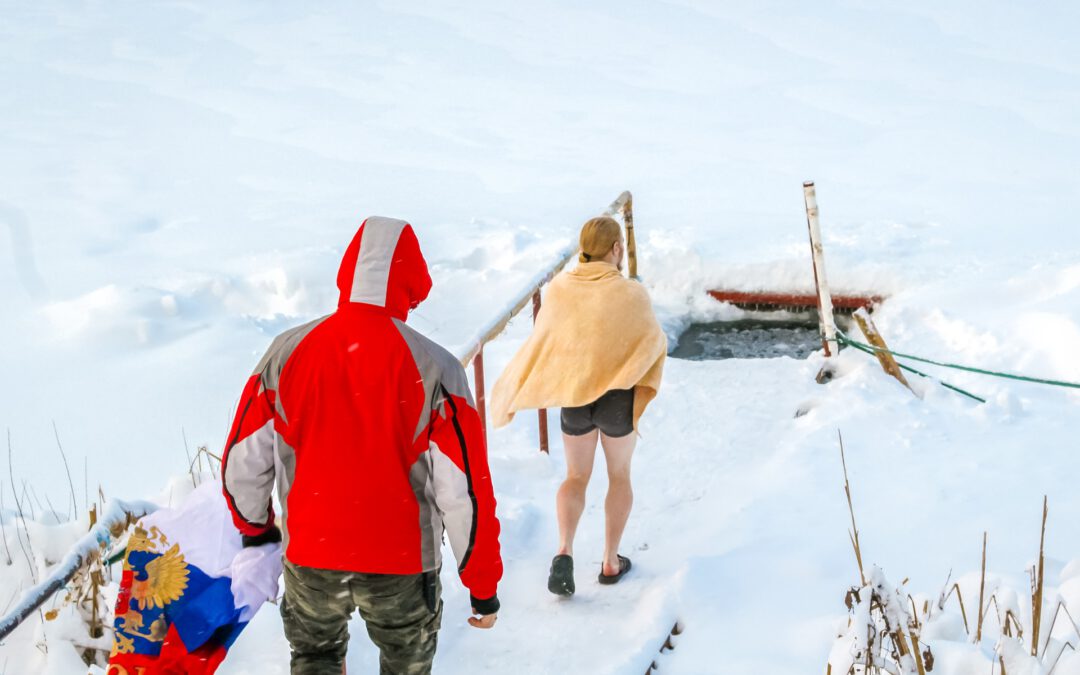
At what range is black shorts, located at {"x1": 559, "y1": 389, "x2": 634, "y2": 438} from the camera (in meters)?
3.48

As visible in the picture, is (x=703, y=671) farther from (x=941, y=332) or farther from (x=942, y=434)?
(x=941, y=332)

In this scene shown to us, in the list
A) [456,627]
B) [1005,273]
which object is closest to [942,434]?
[456,627]

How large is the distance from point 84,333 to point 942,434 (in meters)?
7.27

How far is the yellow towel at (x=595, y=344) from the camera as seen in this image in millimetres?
3436

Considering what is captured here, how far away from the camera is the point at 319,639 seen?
2342mm

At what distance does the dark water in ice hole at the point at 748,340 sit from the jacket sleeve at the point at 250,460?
17.4 ft

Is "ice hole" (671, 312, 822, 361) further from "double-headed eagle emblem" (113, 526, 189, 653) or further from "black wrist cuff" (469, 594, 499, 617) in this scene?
"double-headed eagle emblem" (113, 526, 189, 653)

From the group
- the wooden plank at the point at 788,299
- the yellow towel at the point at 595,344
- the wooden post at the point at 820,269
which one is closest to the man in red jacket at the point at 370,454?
the yellow towel at the point at 595,344

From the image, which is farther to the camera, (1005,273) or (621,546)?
(1005,273)

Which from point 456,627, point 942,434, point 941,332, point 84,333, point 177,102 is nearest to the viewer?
point 456,627

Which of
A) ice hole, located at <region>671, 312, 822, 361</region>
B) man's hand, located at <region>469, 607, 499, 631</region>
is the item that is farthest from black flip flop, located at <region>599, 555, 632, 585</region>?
ice hole, located at <region>671, 312, 822, 361</region>

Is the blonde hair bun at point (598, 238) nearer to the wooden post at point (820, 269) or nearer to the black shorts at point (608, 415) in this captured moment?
the black shorts at point (608, 415)

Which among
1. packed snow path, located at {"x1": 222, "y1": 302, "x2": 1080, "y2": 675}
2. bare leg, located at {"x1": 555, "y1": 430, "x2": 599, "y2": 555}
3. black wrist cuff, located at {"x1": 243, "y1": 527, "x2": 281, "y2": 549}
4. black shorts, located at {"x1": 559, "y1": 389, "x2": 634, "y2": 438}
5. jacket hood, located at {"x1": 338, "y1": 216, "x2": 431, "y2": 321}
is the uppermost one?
jacket hood, located at {"x1": 338, "y1": 216, "x2": 431, "y2": 321}

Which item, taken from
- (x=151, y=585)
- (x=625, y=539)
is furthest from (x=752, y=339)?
(x=151, y=585)
